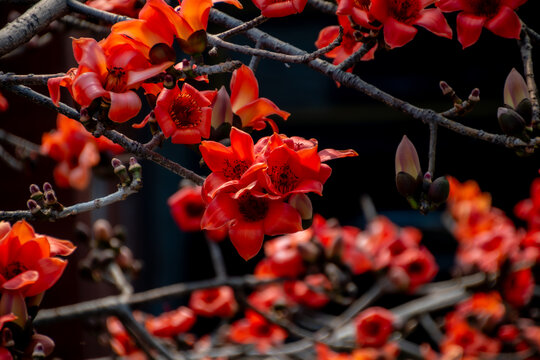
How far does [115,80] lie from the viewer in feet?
1.77

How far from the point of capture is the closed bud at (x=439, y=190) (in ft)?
1.91

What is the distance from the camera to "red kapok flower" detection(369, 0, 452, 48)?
57 cm

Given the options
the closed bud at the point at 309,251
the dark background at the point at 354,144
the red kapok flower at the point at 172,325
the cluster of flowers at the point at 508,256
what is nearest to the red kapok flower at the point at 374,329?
the closed bud at the point at 309,251

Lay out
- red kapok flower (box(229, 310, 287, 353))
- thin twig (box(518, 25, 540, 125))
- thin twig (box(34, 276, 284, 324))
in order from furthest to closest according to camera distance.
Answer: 1. red kapok flower (box(229, 310, 287, 353))
2. thin twig (box(34, 276, 284, 324))
3. thin twig (box(518, 25, 540, 125))

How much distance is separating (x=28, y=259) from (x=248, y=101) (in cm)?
31

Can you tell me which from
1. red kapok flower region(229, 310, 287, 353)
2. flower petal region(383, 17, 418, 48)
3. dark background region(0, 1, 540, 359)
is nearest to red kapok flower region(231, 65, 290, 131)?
flower petal region(383, 17, 418, 48)

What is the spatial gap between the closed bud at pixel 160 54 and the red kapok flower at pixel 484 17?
0.31 meters

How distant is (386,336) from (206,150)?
Answer: 0.97 m

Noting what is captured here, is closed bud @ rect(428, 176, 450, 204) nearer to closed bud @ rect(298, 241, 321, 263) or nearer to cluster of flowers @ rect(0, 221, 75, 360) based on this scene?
cluster of flowers @ rect(0, 221, 75, 360)

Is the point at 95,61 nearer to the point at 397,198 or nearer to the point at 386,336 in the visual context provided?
the point at 386,336

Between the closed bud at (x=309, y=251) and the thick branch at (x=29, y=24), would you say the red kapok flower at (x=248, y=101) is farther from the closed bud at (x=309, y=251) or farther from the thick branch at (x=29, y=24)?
the closed bud at (x=309, y=251)

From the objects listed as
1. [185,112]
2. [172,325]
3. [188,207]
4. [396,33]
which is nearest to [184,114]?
[185,112]

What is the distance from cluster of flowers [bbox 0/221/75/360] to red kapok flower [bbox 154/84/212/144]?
8.1 inches

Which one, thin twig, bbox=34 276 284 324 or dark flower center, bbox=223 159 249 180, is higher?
dark flower center, bbox=223 159 249 180
